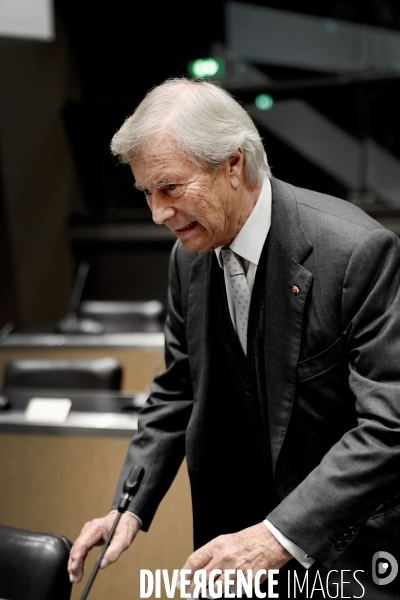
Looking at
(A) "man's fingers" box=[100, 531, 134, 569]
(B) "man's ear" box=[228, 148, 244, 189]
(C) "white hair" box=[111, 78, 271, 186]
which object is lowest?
(A) "man's fingers" box=[100, 531, 134, 569]

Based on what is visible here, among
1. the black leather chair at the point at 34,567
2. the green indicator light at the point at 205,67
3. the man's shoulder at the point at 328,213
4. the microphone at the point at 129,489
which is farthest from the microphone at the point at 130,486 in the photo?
the green indicator light at the point at 205,67

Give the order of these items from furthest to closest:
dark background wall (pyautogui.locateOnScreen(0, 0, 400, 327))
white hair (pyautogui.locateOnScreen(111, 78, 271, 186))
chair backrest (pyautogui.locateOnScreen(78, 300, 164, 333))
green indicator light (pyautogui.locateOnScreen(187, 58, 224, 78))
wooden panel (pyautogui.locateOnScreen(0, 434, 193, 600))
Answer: green indicator light (pyautogui.locateOnScreen(187, 58, 224, 78)) → dark background wall (pyautogui.locateOnScreen(0, 0, 400, 327)) → chair backrest (pyautogui.locateOnScreen(78, 300, 164, 333)) → wooden panel (pyautogui.locateOnScreen(0, 434, 193, 600)) → white hair (pyautogui.locateOnScreen(111, 78, 271, 186))

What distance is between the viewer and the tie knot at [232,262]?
128 cm

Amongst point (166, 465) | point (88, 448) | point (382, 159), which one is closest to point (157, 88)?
point (166, 465)

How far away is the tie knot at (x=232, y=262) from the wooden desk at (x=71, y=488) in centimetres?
74

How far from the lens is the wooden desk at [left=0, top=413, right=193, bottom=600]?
5.89 feet

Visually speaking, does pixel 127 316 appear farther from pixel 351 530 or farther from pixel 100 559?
pixel 351 530

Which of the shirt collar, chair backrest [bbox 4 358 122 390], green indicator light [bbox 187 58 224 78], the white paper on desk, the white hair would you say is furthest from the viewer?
green indicator light [bbox 187 58 224 78]

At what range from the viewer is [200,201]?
114cm

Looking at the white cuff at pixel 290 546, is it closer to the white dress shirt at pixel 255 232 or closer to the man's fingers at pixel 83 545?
the man's fingers at pixel 83 545

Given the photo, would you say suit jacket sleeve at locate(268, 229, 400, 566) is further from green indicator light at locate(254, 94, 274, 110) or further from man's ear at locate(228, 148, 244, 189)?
green indicator light at locate(254, 94, 274, 110)

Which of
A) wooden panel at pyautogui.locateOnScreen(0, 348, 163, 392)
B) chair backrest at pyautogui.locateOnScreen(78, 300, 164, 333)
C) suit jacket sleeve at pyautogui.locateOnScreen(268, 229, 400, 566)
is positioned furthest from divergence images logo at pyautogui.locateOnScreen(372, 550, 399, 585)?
chair backrest at pyautogui.locateOnScreen(78, 300, 164, 333)

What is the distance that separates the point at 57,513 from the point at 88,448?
204 mm

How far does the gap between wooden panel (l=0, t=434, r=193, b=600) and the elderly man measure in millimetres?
436
